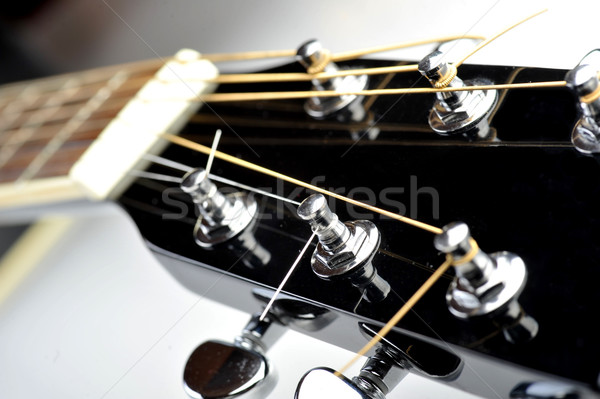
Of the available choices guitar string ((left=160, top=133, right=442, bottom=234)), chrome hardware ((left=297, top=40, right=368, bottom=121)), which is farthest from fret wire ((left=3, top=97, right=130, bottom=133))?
chrome hardware ((left=297, top=40, right=368, bottom=121))

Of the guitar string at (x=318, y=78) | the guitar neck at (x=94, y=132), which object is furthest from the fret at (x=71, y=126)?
the guitar string at (x=318, y=78)

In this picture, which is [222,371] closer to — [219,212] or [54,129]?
[219,212]

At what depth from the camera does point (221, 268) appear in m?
0.71

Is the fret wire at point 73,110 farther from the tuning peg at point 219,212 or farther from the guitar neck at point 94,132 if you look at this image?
the tuning peg at point 219,212

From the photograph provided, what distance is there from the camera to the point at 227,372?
63 centimetres

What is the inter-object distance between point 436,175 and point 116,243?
26.8 inches

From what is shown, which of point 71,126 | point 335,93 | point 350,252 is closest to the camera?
point 350,252

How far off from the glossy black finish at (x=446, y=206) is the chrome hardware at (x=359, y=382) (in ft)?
0.14

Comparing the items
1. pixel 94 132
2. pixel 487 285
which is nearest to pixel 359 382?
pixel 487 285

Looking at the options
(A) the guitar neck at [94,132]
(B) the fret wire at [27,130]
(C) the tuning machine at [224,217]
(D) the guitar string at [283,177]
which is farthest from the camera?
(B) the fret wire at [27,130]

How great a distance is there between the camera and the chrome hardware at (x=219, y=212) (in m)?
0.71

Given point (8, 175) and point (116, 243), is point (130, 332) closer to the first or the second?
point (116, 243)

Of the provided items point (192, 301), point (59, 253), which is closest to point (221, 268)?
point (192, 301)

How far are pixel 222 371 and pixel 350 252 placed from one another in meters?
0.17
